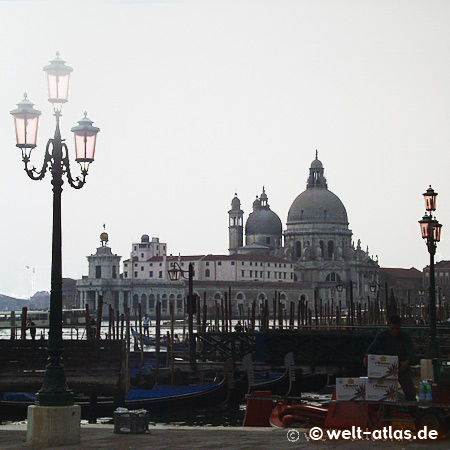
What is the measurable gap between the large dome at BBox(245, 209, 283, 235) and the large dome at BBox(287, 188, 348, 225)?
18.1 ft

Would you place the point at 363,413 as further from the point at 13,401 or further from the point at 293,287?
the point at 293,287

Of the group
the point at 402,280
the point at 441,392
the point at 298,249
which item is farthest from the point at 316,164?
the point at 441,392

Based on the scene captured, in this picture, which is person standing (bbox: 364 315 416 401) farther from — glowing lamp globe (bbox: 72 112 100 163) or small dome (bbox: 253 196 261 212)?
small dome (bbox: 253 196 261 212)

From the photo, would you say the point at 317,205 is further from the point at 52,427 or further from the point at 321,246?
the point at 52,427

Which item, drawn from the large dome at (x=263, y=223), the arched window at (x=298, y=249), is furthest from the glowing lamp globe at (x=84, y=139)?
the large dome at (x=263, y=223)

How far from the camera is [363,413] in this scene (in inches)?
413

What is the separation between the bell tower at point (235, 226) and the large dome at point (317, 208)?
920cm

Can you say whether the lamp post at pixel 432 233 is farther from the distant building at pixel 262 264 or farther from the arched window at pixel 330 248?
the arched window at pixel 330 248

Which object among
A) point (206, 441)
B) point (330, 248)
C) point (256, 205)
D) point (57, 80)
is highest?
point (256, 205)

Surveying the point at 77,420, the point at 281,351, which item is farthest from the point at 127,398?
the point at 77,420

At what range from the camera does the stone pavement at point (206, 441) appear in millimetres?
9648

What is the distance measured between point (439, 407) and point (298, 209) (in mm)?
122833

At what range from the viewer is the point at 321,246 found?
133 meters

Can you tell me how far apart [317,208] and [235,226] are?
14124 millimetres
